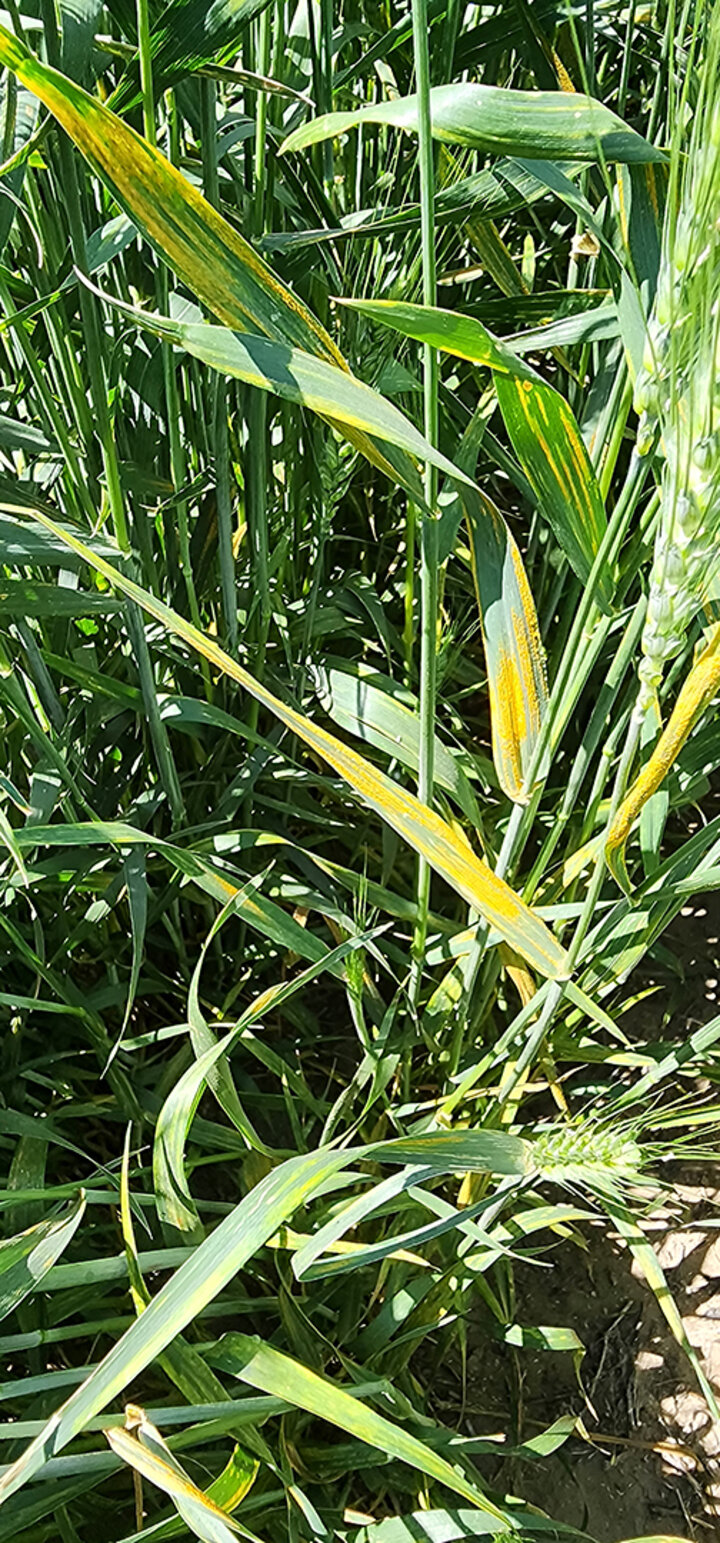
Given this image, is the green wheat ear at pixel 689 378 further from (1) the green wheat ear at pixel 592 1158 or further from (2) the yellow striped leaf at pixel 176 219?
(1) the green wheat ear at pixel 592 1158

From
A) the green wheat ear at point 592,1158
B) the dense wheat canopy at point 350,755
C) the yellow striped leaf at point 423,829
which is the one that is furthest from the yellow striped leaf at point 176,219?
the green wheat ear at point 592,1158

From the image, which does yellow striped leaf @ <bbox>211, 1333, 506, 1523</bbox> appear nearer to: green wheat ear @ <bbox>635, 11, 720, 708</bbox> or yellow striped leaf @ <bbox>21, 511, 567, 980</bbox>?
yellow striped leaf @ <bbox>21, 511, 567, 980</bbox>

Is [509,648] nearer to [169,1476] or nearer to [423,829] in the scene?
[423,829]

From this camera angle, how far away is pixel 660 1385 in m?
0.93

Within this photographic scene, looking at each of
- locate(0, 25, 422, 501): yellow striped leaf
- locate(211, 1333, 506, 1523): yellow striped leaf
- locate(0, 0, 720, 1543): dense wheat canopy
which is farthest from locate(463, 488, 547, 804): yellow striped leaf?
locate(211, 1333, 506, 1523): yellow striped leaf

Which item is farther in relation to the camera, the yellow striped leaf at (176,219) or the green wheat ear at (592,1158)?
the green wheat ear at (592,1158)

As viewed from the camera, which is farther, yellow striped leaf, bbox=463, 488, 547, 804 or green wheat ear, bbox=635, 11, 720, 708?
yellow striped leaf, bbox=463, 488, 547, 804

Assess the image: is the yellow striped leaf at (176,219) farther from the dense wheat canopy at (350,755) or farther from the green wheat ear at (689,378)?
the green wheat ear at (689,378)

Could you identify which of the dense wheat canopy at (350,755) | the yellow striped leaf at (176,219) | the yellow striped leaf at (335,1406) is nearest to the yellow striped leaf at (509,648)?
the dense wheat canopy at (350,755)

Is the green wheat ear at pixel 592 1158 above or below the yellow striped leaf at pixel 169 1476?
above

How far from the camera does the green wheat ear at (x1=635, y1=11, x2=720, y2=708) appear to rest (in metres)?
0.36

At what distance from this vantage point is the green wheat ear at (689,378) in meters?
0.36

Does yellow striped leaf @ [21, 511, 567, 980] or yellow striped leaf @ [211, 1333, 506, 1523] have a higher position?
yellow striped leaf @ [21, 511, 567, 980]

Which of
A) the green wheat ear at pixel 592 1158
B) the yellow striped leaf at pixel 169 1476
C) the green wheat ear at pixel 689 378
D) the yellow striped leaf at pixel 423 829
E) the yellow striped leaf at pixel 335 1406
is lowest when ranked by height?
the yellow striped leaf at pixel 335 1406
